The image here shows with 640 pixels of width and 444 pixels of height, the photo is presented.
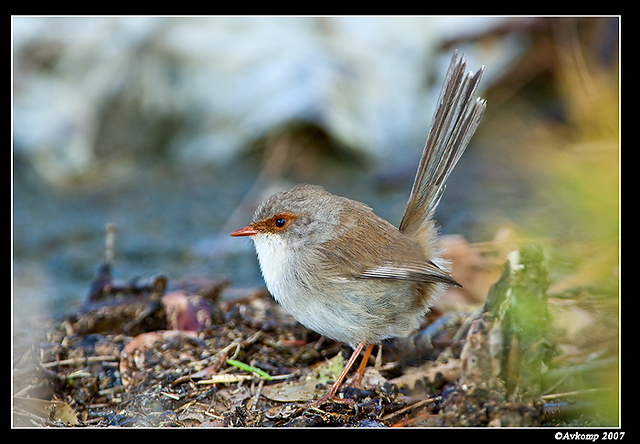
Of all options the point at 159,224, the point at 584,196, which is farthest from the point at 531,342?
the point at 159,224

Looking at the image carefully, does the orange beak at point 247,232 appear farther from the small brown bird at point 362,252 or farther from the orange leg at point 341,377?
the orange leg at point 341,377

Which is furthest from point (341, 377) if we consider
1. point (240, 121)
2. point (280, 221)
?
point (240, 121)

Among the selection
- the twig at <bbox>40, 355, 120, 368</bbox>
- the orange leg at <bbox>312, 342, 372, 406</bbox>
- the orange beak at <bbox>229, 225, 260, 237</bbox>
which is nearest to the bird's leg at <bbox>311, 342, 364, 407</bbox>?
the orange leg at <bbox>312, 342, 372, 406</bbox>

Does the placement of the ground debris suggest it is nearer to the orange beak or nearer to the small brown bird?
the small brown bird

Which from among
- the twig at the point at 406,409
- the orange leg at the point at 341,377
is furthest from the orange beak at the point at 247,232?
the twig at the point at 406,409

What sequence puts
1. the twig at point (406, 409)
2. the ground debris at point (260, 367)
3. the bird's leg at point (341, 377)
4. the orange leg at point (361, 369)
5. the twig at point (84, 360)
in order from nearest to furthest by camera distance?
the ground debris at point (260, 367) < the twig at point (406, 409) < the bird's leg at point (341, 377) < the orange leg at point (361, 369) < the twig at point (84, 360)

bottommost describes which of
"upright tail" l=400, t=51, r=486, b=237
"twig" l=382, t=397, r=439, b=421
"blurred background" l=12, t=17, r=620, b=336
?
"twig" l=382, t=397, r=439, b=421
